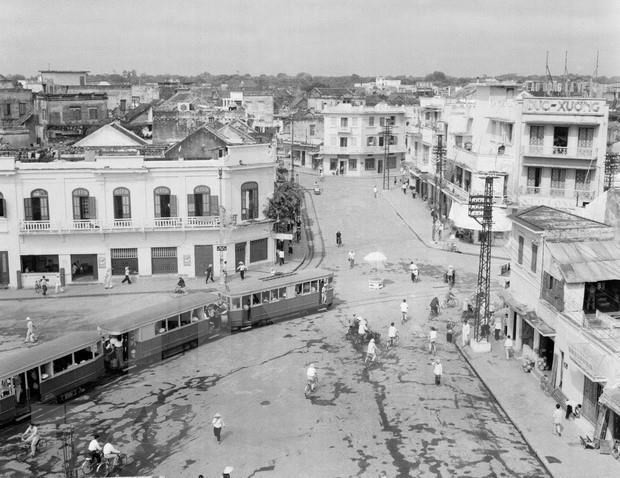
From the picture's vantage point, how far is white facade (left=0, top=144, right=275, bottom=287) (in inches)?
1849

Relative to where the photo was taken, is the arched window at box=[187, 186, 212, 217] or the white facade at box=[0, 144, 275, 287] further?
the arched window at box=[187, 186, 212, 217]

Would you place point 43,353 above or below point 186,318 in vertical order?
above

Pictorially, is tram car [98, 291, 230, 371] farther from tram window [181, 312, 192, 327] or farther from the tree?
the tree

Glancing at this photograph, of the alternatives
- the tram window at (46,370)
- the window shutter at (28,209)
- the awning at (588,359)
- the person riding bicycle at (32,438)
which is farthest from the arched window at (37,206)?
the awning at (588,359)

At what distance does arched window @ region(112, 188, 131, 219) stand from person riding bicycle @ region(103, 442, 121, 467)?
25.8m

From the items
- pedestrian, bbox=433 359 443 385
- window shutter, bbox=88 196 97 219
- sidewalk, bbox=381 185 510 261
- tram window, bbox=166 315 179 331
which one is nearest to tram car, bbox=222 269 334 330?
tram window, bbox=166 315 179 331

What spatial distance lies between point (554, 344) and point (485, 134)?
36713 millimetres

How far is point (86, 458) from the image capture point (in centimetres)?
2430

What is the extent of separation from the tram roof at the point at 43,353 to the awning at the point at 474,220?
3234cm

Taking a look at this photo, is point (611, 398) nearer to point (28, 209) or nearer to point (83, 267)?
point (83, 267)

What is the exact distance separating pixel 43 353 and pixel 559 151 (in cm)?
4131

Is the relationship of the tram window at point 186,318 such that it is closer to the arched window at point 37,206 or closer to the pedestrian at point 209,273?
the pedestrian at point 209,273

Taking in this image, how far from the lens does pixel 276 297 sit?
3947 centimetres

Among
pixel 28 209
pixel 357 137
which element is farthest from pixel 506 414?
pixel 357 137
